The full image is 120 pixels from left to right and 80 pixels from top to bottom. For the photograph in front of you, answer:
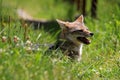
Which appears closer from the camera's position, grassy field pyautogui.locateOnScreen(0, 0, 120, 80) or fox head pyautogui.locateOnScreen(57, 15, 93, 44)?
grassy field pyautogui.locateOnScreen(0, 0, 120, 80)

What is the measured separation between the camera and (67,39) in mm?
8906

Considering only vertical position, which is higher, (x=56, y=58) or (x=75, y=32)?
(x=56, y=58)

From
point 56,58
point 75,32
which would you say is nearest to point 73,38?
point 75,32

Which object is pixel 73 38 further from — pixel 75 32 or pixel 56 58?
pixel 56 58

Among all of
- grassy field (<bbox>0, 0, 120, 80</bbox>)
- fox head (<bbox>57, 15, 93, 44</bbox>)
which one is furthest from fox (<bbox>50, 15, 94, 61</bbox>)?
grassy field (<bbox>0, 0, 120, 80</bbox>)

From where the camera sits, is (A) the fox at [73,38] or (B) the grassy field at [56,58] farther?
(A) the fox at [73,38]

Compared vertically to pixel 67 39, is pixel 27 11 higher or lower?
lower

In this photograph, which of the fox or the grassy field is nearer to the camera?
the grassy field

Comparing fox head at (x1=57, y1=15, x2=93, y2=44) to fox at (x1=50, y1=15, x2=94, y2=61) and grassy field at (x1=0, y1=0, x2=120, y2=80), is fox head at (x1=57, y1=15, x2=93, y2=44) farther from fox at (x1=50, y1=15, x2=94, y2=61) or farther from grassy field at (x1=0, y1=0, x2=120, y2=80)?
grassy field at (x1=0, y1=0, x2=120, y2=80)

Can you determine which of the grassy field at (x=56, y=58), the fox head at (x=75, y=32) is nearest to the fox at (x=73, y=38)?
the fox head at (x=75, y=32)

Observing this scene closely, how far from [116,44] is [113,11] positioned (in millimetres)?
2088

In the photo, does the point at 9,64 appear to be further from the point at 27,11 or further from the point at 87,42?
the point at 27,11

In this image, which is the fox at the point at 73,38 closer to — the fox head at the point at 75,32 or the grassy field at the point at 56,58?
the fox head at the point at 75,32

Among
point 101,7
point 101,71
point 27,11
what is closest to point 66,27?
point 101,71
